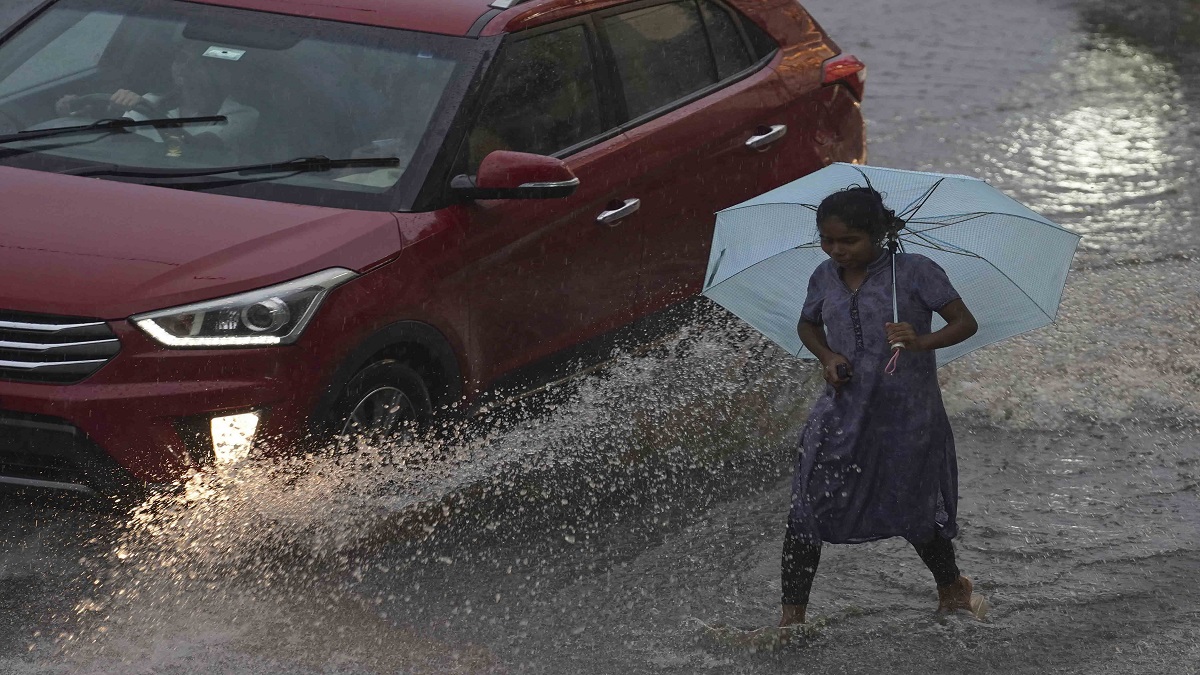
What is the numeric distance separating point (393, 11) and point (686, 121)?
125 centimetres

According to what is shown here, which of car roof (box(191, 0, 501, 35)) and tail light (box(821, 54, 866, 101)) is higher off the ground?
car roof (box(191, 0, 501, 35))

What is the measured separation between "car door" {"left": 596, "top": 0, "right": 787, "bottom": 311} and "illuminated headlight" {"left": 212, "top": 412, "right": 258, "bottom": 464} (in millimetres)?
1933

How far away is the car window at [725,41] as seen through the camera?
6.82 m

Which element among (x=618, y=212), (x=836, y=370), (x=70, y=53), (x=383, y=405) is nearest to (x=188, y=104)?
(x=70, y=53)

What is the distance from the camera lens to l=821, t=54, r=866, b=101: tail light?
734 centimetres

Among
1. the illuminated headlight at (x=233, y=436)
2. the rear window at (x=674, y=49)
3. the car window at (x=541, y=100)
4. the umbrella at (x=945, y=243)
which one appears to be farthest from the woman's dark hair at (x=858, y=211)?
the rear window at (x=674, y=49)

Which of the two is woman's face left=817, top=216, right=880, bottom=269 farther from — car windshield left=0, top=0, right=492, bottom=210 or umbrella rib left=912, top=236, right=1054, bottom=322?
car windshield left=0, top=0, right=492, bottom=210

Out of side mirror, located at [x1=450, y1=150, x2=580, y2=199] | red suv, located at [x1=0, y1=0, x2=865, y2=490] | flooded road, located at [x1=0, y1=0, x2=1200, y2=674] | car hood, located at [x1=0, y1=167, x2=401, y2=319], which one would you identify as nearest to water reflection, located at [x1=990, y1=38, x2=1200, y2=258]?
flooded road, located at [x1=0, y1=0, x2=1200, y2=674]

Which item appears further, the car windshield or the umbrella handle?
the car windshield

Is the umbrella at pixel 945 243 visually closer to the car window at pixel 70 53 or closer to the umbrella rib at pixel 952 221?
the umbrella rib at pixel 952 221

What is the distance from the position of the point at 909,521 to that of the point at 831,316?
2.01 ft

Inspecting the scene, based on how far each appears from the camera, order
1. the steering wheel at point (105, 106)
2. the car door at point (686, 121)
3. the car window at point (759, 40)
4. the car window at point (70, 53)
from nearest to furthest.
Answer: the steering wheel at point (105, 106) < the car window at point (70, 53) < the car door at point (686, 121) < the car window at point (759, 40)

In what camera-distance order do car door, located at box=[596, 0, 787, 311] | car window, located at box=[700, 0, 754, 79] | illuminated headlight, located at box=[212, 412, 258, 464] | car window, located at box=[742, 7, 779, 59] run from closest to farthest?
illuminated headlight, located at box=[212, 412, 258, 464] → car door, located at box=[596, 0, 787, 311] → car window, located at box=[700, 0, 754, 79] → car window, located at box=[742, 7, 779, 59]

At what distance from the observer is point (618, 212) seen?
5.97 meters
